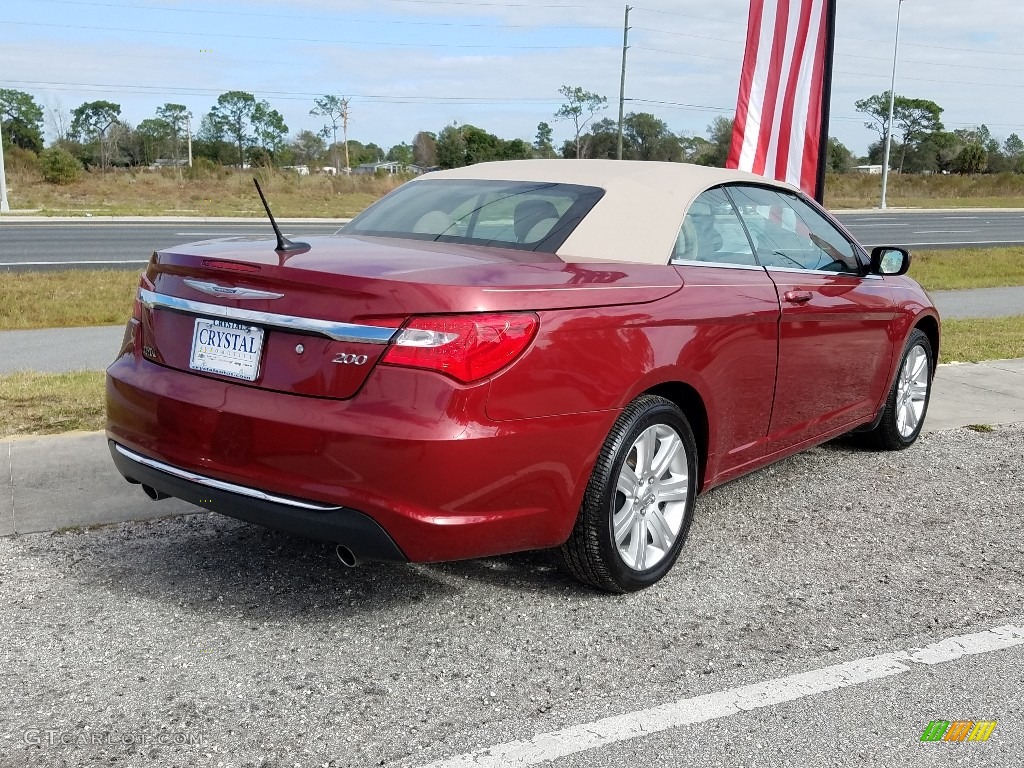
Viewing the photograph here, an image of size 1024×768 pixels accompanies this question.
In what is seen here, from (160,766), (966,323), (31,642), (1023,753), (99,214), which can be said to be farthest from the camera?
(99,214)

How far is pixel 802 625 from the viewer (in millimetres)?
3688

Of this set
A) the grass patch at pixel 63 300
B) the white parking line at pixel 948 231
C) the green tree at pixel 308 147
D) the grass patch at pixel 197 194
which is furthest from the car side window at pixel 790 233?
the green tree at pixel 308 147

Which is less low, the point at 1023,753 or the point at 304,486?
the point at 304,486

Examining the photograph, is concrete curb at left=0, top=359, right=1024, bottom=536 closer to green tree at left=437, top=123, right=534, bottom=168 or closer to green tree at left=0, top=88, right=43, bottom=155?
green tree at left=437, top=123, right=534, bottom=168

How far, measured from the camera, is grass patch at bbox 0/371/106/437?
597 centimetres

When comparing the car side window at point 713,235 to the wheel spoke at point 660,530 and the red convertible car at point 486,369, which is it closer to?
the red convertible car at point 486,369

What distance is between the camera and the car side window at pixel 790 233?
4.75 metres

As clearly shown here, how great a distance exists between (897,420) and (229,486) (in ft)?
13.5

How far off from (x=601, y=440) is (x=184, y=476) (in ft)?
4.58

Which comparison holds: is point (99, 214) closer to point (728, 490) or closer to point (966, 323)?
point (966, 323)

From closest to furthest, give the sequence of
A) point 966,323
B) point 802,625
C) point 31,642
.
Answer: point 31,642, point 802,625, point 966,323

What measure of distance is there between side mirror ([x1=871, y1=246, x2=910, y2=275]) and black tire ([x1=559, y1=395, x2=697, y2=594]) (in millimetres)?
2019

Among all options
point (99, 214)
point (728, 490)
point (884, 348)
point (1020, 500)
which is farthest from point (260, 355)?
point (99, 214)

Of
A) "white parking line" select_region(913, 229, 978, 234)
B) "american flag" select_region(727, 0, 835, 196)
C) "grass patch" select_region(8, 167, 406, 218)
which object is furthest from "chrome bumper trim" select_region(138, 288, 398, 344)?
"white parking line" select_region(913, 229, 978, 234)
